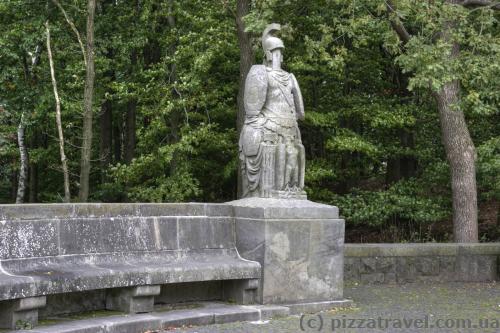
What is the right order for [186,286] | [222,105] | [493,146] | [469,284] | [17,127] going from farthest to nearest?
1. [17,127]
2. [222,105]
3. [493,146]
4. [469,284]
5. [186,286]

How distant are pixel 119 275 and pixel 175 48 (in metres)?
12.8

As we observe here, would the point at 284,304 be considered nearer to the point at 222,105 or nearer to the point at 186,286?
the point at 186,286

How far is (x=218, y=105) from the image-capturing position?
64.0 ft

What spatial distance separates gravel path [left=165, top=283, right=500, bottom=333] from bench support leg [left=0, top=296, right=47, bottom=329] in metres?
1.67

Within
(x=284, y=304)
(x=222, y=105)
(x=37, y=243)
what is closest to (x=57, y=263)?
(x=37, y=243)

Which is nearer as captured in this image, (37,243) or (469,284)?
(37,243)

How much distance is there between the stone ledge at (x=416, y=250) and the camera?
12883mm

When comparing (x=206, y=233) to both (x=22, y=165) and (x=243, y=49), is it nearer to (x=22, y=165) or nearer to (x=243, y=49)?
(x=243, y=49)

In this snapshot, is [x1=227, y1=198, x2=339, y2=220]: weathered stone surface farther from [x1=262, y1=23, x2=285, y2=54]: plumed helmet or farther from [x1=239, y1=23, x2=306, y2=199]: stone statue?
[x1=262, y1=23, x2=285, y2=54]: plumed helmet

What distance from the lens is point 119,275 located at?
8117mm

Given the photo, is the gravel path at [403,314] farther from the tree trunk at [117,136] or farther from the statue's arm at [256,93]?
the tree trunk at [117,136]

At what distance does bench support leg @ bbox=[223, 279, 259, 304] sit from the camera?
9.53 m

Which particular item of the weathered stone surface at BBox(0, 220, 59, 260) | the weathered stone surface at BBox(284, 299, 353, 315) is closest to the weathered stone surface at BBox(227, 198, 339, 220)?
the weathered stone surface at BBox(284, 299, 353, 315)

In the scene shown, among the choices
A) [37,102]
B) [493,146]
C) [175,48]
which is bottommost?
[493,146]
